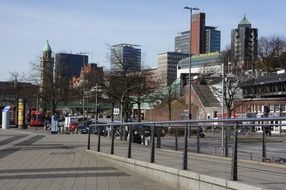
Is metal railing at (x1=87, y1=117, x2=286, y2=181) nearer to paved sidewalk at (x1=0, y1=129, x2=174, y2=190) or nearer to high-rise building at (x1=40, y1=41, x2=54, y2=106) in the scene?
paved sidewalk at (x1=0, y1=129, x2=174, y2=190)

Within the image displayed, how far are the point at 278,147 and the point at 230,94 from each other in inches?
2080

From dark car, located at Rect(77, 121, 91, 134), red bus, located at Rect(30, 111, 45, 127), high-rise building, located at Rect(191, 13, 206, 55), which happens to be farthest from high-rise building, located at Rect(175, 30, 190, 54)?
dark car, located at Rect(77, 121, 91, 134)

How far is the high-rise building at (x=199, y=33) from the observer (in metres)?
111

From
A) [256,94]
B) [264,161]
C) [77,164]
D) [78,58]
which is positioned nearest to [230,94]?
[256,94]

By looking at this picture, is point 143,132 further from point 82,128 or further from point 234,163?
point 82,128

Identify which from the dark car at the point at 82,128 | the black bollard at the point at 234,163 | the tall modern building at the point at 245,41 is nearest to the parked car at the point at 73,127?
the dark car at the point at 82,128

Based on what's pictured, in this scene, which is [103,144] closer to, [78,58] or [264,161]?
[264,161]

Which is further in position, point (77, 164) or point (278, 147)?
point (77, 164)

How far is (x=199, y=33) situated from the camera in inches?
4833

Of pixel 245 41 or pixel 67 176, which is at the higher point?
pixel 245 41

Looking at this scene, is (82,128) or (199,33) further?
(199,33)

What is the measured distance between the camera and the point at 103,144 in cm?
2208

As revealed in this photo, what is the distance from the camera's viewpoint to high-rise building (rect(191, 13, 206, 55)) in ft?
363

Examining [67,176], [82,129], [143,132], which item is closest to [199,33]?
[82,129]
